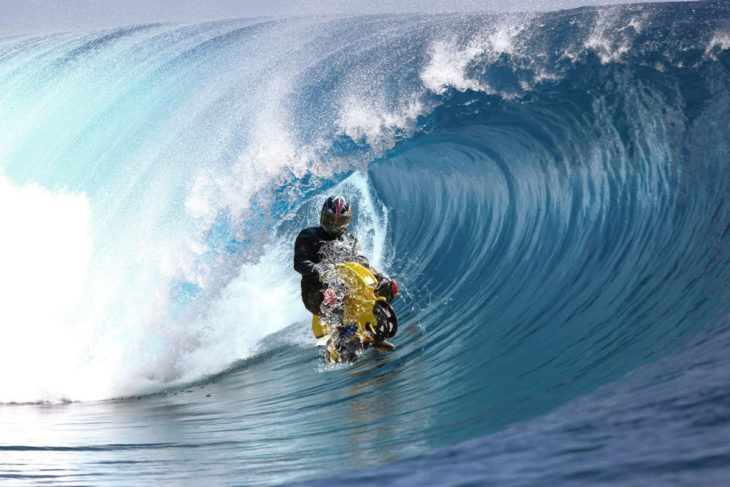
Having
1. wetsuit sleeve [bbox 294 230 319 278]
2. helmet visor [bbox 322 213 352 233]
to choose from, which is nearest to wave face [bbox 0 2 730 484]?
wetsuit sleeve [bbox 294 230 319 278]

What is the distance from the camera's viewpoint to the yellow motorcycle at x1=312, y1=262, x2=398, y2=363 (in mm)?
5582

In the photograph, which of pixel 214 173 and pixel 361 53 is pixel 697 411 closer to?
pixel 214 173

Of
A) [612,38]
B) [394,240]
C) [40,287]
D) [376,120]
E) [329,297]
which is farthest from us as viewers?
[394,240]

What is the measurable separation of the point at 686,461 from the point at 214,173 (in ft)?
24.2

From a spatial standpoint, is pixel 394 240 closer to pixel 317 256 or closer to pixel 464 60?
pixel 464 60

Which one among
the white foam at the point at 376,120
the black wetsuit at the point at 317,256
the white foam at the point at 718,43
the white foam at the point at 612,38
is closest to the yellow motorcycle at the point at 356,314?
the black wetsuit at the point at 317,256

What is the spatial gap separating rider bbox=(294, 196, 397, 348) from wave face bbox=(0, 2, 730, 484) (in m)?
0.66

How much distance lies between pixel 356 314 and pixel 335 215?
805mm

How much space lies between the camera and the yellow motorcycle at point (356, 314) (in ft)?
18.3

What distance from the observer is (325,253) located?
583cm

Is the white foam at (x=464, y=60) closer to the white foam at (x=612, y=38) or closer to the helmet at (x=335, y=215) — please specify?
the white foam at (x=612, y=38)

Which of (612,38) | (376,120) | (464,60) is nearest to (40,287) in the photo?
(376,120)

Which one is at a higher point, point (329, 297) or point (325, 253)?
point (325, 253)

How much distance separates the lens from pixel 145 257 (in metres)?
8.14
